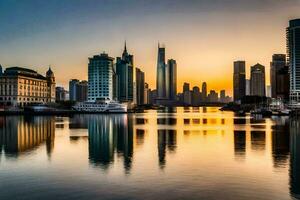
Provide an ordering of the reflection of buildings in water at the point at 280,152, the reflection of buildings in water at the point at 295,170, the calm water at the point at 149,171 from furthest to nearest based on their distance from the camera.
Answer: the reflection of buildings in water at the point at 280,152 < the reflection of buildings in water at the point at 295,170 < the calm water at the point at 149,171

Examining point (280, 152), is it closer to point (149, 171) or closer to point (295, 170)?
point (295, 170)

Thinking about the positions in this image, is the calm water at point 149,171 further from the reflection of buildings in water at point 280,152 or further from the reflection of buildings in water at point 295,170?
the reflection of buildings in water at point 280,152

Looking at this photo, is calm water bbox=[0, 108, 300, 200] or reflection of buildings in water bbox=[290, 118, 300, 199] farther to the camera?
reflection of buildings in water bbox=[290, 118, 300, 199]

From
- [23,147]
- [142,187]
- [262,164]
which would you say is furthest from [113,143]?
[142,187]

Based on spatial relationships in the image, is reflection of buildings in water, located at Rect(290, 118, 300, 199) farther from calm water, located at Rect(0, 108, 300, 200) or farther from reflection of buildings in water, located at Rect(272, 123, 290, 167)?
reflection of buildings in water, located at Rect(272, 123, 290, 167)

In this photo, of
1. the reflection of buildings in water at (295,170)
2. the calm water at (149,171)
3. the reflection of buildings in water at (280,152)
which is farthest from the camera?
the reflection of buildings in water at (280,152)

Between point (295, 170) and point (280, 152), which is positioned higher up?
point (295, 170)

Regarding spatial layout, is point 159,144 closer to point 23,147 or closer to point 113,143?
point 113,143

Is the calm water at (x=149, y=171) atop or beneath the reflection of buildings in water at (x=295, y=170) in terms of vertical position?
beneath

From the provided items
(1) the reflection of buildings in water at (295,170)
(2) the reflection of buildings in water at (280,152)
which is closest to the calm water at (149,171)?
(1) the reflection of buildings in water at (295,170)

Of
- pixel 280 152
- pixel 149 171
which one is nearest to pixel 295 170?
pixel 149 171

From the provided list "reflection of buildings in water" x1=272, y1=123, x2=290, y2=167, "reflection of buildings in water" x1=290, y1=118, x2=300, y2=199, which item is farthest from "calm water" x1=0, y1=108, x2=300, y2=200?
"reflection of buildings in water" x1=272, y1=123, x2=290, y2=167

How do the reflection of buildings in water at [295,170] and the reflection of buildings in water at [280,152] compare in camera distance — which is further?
the reflection of buildings in water at [280,152]

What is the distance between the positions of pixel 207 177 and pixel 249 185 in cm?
530
